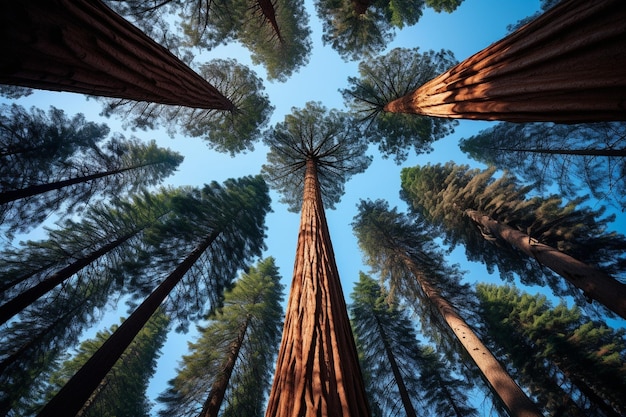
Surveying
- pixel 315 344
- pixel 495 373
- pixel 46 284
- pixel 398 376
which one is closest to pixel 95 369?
pixel 46 284

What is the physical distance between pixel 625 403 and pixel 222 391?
1252 centimetres

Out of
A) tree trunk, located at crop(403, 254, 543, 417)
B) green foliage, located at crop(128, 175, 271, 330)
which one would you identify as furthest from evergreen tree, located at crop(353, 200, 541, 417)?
green foliage, located at crop(128, 175, 271, 330)

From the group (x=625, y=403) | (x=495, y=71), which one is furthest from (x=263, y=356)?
(x=625, y=403)

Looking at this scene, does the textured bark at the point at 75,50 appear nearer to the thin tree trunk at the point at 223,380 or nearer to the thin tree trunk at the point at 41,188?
the thin tree trunk at the point at 223,380

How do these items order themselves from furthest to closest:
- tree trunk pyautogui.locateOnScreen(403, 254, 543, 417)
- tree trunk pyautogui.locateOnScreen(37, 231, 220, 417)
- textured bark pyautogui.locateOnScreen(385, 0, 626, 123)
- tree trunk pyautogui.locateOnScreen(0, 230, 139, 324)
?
tree trunk pyautogui.locateOnScreen(0, 230, 139, 324)
tree trunk pyautogui.locateOnScreen(403, 254, 543, 417)
tree trunk pyautogui.locateOnScreen(37, 231, 220, 417)
textured bark pyautogui.locateOnScreen(385, 0, 626, 123)

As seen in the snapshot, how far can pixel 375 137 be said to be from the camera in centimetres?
1105

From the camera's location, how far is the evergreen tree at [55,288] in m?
9.02

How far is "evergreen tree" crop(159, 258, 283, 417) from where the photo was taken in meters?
8.41

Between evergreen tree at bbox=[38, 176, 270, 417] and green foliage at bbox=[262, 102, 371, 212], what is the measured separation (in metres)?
2.73

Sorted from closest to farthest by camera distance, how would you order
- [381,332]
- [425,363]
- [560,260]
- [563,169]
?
1. [560,260]
2. [563,169]
3. [425,363]
4. [381,332]

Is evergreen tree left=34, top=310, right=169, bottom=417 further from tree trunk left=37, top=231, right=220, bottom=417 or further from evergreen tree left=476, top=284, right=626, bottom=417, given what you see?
evergreen tree left=476, top=284, right=626, bottom=417

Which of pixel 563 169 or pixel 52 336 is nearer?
pixel 563 169

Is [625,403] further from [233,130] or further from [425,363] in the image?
[233,130]

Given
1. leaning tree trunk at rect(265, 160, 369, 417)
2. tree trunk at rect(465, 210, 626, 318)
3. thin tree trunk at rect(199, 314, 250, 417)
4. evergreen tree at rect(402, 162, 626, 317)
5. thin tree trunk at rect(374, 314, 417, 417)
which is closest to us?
leaning tree trunk at rect(265, 160, 369, 417)
